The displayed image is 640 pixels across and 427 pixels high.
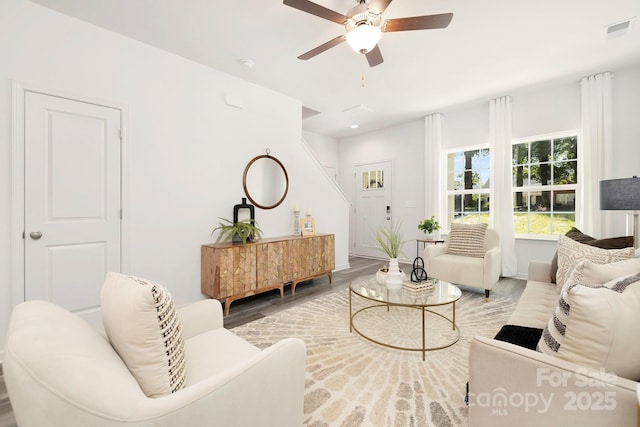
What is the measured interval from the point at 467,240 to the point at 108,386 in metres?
3.81

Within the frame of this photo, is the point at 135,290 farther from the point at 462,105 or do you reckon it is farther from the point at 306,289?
the point at 462,105

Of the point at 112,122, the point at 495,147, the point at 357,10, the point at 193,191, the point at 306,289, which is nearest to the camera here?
the point at 357,10

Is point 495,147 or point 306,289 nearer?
point 306,289

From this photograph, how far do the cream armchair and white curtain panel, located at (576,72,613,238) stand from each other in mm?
1268

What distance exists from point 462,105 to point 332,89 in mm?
2246

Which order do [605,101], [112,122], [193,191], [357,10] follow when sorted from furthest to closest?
[605,101], [193,191], [112,122], [357,10]

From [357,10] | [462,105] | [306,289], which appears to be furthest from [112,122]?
[462,105]

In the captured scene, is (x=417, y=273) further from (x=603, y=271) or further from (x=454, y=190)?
(x=454, y=190)

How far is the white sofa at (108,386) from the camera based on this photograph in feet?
2.08

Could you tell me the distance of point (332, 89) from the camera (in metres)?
3.86

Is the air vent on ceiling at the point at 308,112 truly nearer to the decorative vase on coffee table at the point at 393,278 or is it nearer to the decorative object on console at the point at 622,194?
the decorative vase on coffee table at the point at 393,278

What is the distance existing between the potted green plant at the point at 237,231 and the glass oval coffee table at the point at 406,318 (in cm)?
135

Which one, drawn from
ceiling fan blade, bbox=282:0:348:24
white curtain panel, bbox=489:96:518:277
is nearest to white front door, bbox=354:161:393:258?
white curtain panel, bbox=489:96:518:277

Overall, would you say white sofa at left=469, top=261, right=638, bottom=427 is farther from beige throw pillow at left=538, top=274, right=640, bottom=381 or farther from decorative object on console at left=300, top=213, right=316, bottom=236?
decorative object on console at left=300, top=213, right=316, bottom=236
